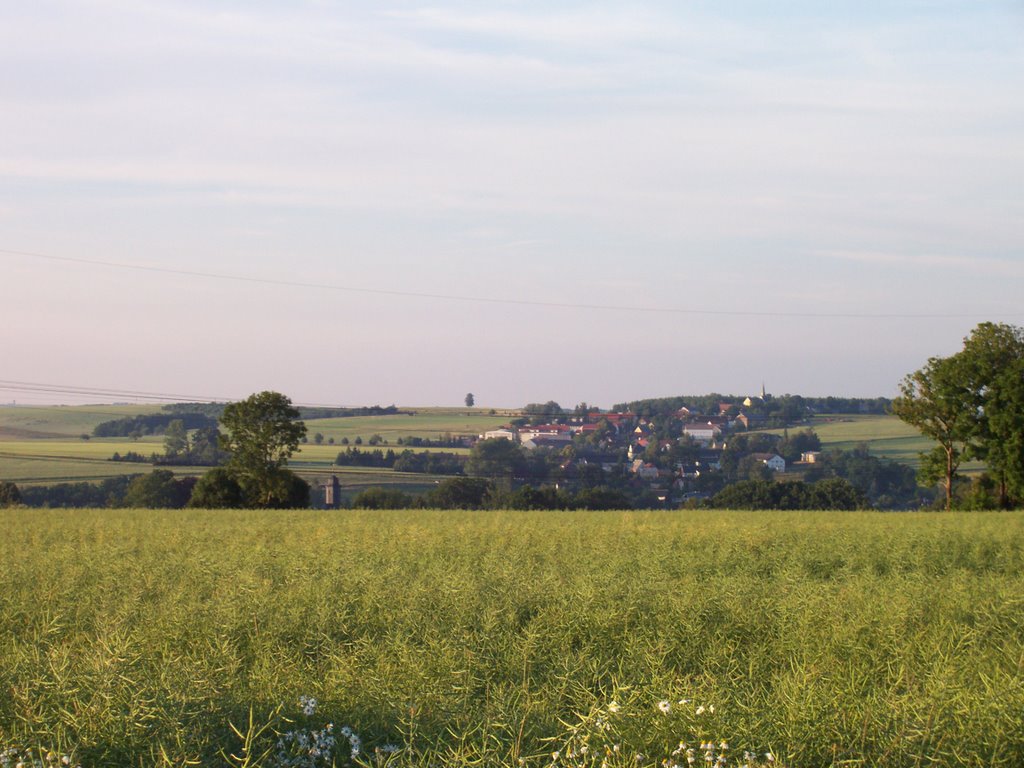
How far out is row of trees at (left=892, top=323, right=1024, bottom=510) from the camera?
166ft

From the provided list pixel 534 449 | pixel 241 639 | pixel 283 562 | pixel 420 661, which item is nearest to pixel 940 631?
pixel 420 661

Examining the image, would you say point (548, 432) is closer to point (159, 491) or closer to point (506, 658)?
point (159, 491)

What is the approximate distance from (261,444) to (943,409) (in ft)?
112

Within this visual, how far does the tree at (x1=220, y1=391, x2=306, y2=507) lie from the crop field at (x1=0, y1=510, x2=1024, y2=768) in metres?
37.6

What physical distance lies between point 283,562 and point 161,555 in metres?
4.06

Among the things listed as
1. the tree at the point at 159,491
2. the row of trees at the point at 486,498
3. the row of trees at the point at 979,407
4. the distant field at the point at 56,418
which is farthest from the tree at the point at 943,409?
the distant field at the point at 56,418

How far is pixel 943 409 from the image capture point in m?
51.8

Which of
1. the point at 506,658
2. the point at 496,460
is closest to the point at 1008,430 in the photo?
the point at 496,460

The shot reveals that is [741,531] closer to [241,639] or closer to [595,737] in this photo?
[241,639]

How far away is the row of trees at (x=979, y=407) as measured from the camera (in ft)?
166

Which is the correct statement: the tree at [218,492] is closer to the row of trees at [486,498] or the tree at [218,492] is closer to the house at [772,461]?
the row of trees at [486,498]

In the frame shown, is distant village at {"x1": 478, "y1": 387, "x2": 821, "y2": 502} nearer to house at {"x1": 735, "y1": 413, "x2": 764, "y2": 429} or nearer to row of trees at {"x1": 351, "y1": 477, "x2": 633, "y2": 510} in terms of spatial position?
house at {"x1": 735, "y1": 413, "x2": 764, "y2": 429}

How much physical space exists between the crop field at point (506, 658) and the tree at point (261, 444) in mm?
37630

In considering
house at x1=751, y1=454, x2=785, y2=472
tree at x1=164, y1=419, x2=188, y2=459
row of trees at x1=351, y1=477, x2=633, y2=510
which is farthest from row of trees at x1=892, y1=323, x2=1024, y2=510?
tree at x1=164, y1=419, x2=188, y2=459
